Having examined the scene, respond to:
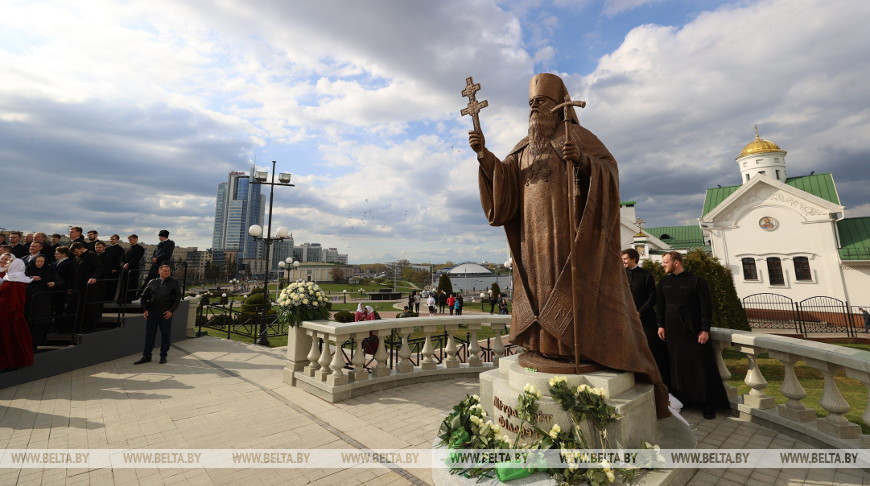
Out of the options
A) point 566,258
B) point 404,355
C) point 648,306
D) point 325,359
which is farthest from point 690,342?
point 325,359

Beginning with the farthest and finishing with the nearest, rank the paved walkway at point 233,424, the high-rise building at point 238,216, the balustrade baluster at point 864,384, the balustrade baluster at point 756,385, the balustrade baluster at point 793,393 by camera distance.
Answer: the high-rise building at point 238,216 → the balustrade baluster at point 756,385 → the balustrade baluster at point 793,393 → the paved walkway at point 233,424 → the balustrade baluster at point 864,384

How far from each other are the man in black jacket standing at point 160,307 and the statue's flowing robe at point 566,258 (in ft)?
25.5

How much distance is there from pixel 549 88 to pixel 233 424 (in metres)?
5.82

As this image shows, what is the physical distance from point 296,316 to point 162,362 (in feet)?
14.3

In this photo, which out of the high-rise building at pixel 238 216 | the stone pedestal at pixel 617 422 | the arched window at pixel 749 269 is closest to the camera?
the stone pedestal at pixel 617 422

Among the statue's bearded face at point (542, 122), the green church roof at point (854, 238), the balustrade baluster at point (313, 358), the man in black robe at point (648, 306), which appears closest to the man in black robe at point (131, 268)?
the balustrade baluster at point (313, 358)

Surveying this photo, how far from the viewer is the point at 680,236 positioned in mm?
35594

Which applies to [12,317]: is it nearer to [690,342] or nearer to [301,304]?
[301,304]

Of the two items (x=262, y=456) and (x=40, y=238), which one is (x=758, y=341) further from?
(x=40, y=238)

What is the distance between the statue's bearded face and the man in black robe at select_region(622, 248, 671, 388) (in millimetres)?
2393

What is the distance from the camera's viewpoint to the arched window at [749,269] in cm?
2378

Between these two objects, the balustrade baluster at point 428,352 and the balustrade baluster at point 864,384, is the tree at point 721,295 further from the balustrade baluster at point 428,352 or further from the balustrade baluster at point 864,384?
the balustrade baluster at point 428,352

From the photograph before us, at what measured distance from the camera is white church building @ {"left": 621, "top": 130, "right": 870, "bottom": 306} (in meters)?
21.0

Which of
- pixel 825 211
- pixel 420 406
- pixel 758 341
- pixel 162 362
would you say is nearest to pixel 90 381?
pixel 162 362
